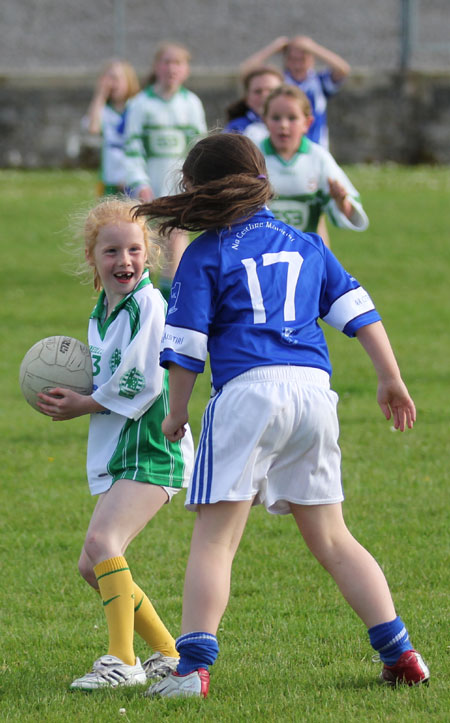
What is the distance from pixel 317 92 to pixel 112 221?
336 inches

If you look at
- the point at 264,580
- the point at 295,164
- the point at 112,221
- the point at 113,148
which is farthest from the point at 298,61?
the point at 112,221

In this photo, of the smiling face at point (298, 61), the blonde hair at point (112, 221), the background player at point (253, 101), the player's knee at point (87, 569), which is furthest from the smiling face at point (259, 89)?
the player's knee at point (87, 569)

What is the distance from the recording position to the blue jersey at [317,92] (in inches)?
472

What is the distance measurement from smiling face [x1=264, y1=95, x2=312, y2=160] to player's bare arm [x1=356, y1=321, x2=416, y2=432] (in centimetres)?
439

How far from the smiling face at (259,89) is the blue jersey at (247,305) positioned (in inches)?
239

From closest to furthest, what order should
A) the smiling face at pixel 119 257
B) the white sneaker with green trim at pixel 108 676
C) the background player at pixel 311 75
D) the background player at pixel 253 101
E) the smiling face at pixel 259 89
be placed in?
the white sneaker with green trim at pixel 108 676 < the smiling face at pixel 119 257 < the background player at pixel 253 101 < the smiling face at pixel 259 89 < the background player at pixel 311 75

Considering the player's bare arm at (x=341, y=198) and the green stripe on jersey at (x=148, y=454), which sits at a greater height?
the player's bare arm at (x=341, y=198)

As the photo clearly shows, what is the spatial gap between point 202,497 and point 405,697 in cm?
90

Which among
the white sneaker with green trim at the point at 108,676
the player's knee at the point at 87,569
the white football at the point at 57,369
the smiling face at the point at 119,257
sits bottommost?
the white sneaker with green trim at the point at 108,676

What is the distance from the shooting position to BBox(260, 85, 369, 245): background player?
7.95 m

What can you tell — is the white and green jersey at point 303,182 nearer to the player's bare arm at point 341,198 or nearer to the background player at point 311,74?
the player's bare arm at point 341,198

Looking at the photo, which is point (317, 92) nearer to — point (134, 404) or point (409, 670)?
→ point (134, 404)

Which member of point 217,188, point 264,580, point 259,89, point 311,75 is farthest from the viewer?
point 311,75

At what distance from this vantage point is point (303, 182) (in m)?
8.11
